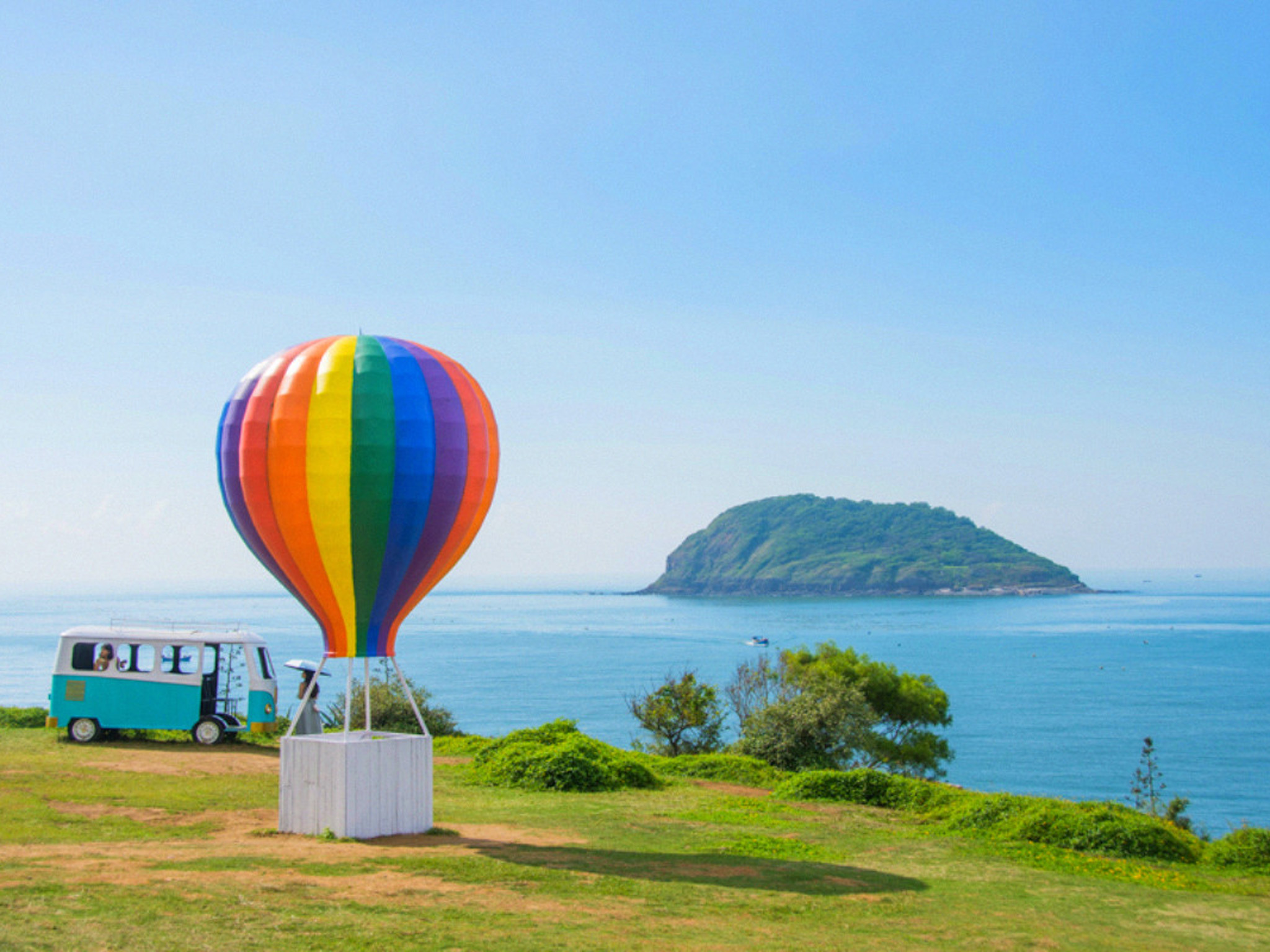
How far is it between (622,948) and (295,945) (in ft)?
10.0

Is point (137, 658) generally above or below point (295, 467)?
below

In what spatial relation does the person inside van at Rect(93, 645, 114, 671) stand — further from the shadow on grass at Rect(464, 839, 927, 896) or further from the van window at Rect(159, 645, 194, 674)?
the shadow on grass at Rect(464, 839, 927, 896)

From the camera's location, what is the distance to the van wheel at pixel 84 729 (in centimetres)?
2419

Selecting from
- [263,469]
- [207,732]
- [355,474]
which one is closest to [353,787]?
[355,474]

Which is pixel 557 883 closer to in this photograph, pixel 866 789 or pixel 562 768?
pixel 562 768

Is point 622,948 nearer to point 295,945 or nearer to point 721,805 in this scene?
point 295,945

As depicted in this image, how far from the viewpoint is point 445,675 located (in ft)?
383

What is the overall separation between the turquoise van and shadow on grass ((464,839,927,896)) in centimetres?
1225

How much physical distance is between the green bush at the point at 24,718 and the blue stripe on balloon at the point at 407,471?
1823 cm

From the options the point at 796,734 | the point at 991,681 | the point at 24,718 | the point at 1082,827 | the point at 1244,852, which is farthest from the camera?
the point at 991,681

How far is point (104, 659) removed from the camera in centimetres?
2447

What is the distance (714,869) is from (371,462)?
7.62 m

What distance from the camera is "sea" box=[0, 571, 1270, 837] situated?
67875mm

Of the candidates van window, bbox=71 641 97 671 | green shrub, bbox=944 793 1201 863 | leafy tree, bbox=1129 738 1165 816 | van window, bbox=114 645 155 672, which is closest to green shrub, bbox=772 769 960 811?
green shrub, bbox=944 793 1201 863
